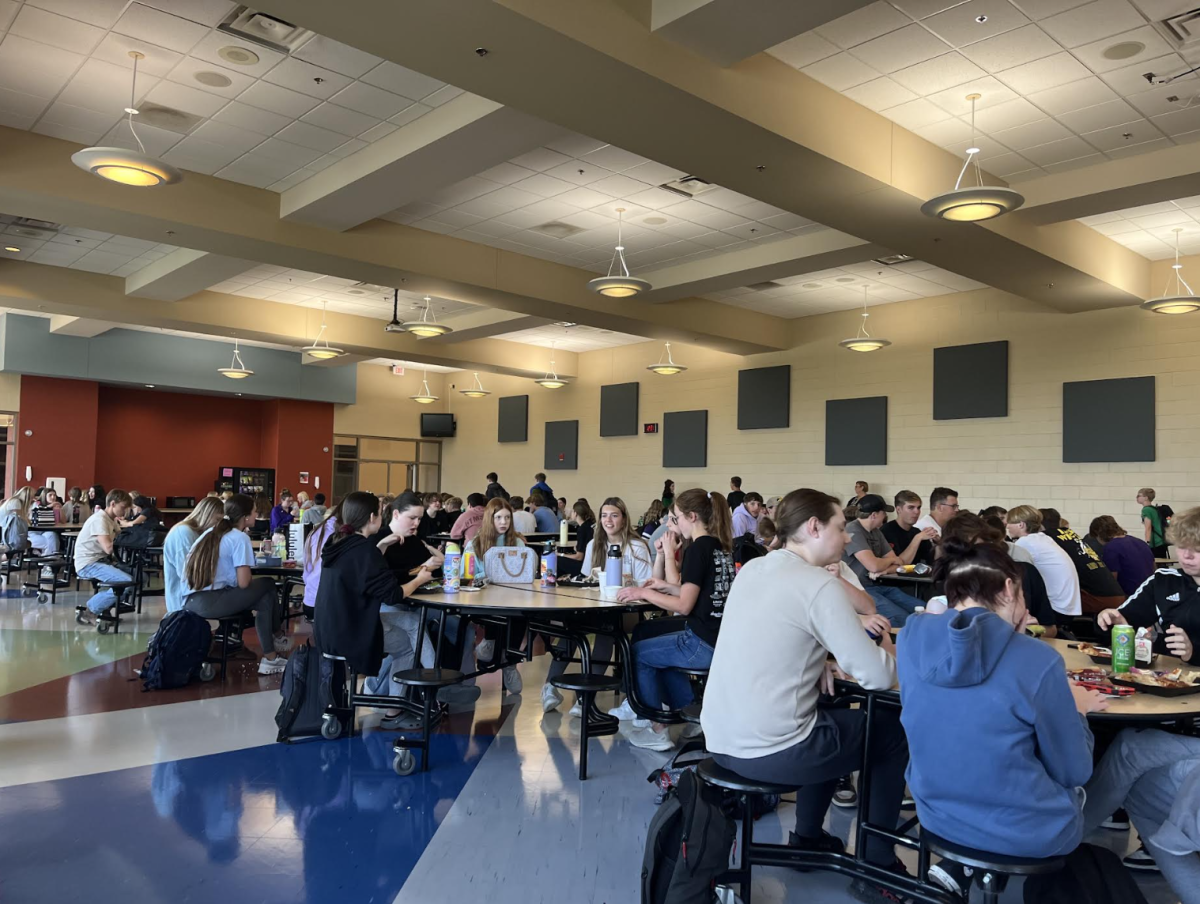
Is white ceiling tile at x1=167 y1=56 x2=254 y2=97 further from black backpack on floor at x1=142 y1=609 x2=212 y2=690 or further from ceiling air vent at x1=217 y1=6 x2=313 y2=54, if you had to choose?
black backpack on floor at x1=142 y1=609 x2=212 y2=690

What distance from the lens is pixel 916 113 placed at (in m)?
5.88

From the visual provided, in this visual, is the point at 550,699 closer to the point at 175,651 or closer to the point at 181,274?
the point at 175,651

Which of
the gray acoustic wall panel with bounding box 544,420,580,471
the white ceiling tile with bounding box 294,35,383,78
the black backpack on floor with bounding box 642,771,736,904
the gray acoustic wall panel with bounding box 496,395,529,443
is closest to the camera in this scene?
the black backpack on floor with bounding box 642,771,736,904

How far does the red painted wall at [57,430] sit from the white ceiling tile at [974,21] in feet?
47.2

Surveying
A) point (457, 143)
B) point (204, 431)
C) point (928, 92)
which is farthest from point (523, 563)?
point (204, 431)

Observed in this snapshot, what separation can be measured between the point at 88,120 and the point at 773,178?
4840 mm

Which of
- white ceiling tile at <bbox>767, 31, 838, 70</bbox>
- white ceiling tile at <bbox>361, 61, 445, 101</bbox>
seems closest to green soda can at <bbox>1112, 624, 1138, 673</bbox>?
white ceiling tile at <bbox>767, 31, 838, 70</bbox>

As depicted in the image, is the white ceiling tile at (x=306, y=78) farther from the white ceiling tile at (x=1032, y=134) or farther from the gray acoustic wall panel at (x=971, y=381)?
the gray acoustic wall panel at (x=971, y=381)

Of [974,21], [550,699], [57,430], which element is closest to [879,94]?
[974,21]

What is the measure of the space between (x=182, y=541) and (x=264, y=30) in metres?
3.25

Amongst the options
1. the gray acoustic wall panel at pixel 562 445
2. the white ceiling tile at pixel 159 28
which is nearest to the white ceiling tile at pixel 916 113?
the white ceiling tile at pixel 159 28

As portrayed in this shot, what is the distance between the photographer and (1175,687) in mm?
2514

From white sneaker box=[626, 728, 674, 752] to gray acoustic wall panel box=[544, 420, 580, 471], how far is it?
36.4 ft

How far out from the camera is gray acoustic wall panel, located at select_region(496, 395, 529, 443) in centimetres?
1666
